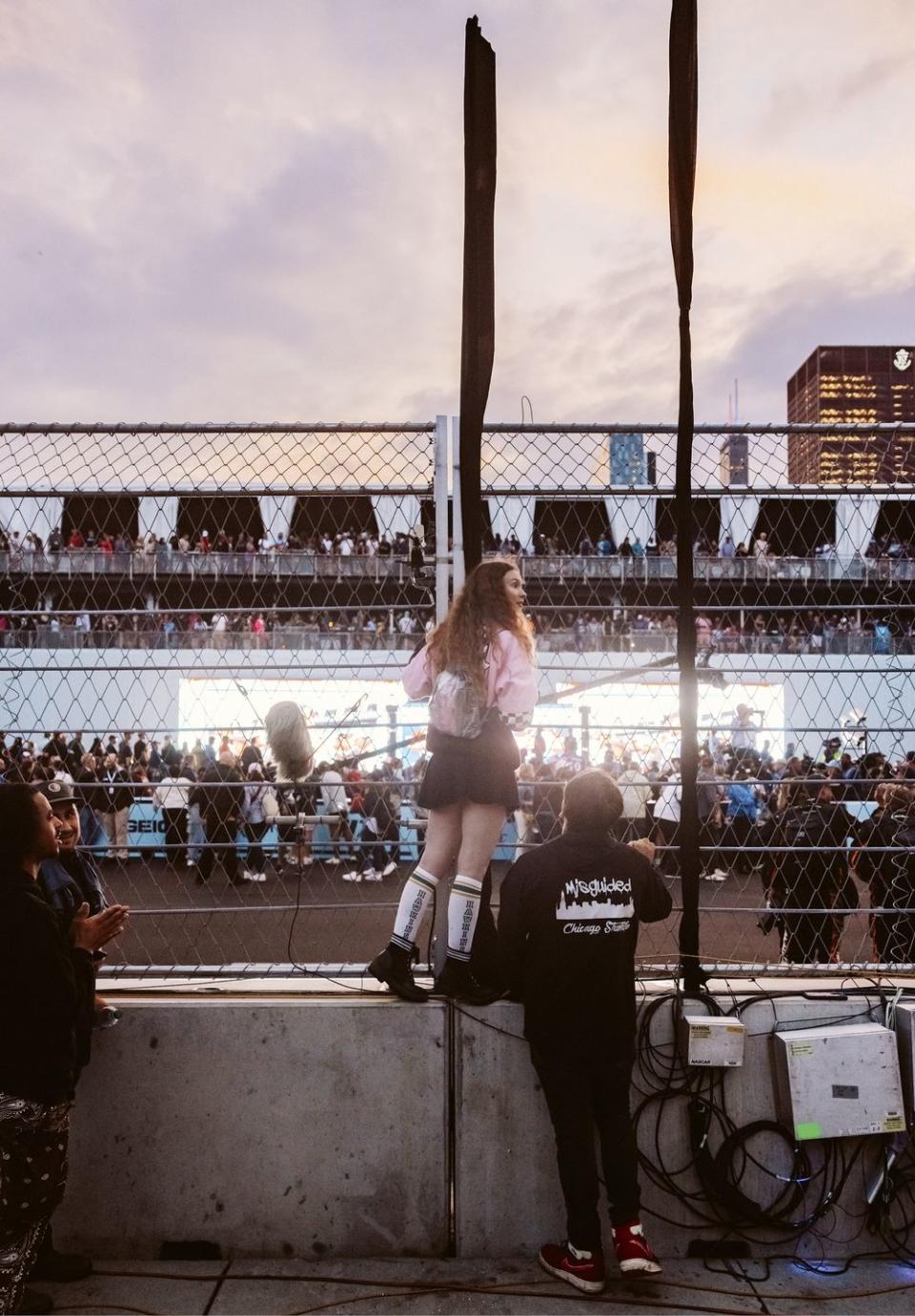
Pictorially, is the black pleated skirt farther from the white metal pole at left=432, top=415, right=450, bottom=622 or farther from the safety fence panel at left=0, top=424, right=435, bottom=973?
the white metal pole at left=432, top=415, right=450, bottom=622

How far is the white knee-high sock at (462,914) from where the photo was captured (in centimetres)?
357

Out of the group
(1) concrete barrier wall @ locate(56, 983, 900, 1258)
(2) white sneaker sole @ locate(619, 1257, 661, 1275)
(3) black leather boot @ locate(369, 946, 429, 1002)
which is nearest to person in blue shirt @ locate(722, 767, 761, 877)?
(1) concrete barrier wall @ locate(56, 983, 900, 1258)

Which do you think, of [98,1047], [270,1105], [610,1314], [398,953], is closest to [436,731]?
[398,953]

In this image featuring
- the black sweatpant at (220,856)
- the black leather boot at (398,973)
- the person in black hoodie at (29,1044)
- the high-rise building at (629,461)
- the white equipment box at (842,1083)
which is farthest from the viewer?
the black sweatpant at (220,856)

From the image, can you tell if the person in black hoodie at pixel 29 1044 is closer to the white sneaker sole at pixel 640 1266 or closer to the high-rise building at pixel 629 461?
the white sneaker sole at pixel 640 1266

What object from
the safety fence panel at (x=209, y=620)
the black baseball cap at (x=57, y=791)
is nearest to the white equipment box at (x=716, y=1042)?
the safety fence panel at (x=209, y=620)

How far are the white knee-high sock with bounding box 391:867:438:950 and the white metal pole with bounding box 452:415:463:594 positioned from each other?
1188mm

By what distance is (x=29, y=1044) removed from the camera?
2934 mm

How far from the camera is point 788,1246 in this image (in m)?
3.53

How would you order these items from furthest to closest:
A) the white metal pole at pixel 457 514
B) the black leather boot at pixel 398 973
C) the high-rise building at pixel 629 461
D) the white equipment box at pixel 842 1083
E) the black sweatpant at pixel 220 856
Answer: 1. the black sweatpant at pixel 220 856
2. the high-rise building at pixel 629 461
3. the white metal pole at pixel 457 514
4. the black leather boot at pixel 398 973
5. the white equipment box at pixel 842 1083

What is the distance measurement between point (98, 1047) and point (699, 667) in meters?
2.93

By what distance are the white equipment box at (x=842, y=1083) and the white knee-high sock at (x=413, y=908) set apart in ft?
4.95

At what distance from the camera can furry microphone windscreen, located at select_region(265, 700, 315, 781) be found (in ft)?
12.9

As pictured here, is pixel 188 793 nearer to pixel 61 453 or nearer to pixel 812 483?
pixel 61 453
